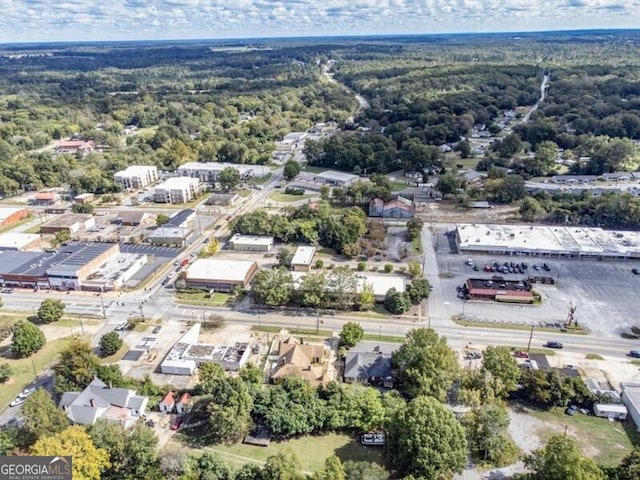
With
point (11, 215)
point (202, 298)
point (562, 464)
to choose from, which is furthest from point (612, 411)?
point (11, 215)

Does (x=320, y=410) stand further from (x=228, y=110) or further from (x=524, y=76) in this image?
(x=524, y=76)

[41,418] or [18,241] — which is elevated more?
[41,418]

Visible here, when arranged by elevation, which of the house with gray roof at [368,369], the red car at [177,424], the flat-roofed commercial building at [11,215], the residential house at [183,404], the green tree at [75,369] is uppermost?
the green tree at [75,369]

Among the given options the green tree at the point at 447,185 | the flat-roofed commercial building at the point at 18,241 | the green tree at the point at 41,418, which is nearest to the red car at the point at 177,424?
the green tree at the point at 41,418

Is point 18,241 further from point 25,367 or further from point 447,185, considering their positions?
point 447,185

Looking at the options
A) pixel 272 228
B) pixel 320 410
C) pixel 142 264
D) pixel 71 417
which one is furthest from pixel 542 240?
pixel 71 417

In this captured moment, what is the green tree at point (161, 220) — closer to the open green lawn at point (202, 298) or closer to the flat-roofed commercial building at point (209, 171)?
the open green lawn at point (202, 298)
